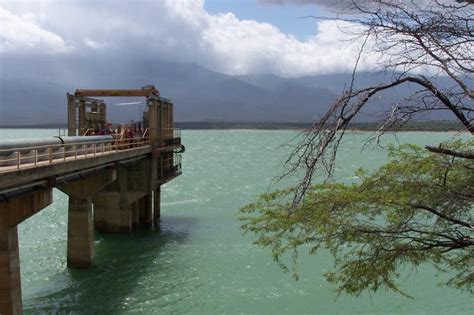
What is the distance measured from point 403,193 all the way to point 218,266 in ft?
60.7

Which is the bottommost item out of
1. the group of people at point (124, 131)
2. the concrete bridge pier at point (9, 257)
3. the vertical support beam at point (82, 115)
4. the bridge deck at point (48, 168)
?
the concrete bridge pier at point (9, 257)

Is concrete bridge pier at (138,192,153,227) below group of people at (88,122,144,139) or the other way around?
below

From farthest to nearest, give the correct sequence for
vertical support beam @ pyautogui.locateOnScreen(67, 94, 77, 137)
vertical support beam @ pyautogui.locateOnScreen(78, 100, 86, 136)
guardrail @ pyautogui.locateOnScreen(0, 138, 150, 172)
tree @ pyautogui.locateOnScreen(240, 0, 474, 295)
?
1. vertical support beam @ pyautogui.locateOnScreen(78, 100, 86, 136)
2. vertical support beam @ pyautogui.locateOnScreen(67, 94, 77, 137)
3. guardrail @ pyautogui.locateOnScreen(0, 138, 150, 172)
4. tree @ pyautogui.locateOnScreen(240, 0, 474, 295)

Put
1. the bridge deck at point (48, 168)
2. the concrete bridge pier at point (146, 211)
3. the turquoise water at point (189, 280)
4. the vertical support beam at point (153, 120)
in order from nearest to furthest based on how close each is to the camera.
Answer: the bridge deck at point (48, 168), the turquoise water at point (189, 280), the vertical support beam at point (153, 120), the concrete bridge pier at point (146, 211)

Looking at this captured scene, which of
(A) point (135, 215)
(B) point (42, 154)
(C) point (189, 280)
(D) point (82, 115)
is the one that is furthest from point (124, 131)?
(B) point (42, 154)

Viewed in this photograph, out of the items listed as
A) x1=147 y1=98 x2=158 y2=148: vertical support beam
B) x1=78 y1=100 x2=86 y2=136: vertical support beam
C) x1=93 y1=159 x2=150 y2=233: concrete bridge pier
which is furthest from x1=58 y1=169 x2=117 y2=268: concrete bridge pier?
x1=78 y1=100 x2=86 y2=136: vertical support beam

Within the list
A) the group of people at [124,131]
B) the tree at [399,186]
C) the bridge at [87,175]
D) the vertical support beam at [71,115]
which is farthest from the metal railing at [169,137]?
the tree at [399,186]

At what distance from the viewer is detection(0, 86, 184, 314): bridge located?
15.9 metres

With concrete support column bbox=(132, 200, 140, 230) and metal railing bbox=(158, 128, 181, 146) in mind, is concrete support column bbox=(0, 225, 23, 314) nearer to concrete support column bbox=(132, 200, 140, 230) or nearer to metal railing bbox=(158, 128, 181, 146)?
concrete support column bbox=(132, 200, 140, 230)

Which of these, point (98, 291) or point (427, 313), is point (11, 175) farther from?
point (427, 313)

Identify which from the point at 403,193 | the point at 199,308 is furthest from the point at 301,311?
the point at 403,193

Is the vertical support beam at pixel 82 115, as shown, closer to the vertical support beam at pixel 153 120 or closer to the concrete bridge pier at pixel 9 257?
the vertical support beam at pixel 153 120

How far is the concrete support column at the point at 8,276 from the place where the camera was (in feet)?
Result: 51.2

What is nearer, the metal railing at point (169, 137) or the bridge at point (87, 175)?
the bridge at point (87, 175)
